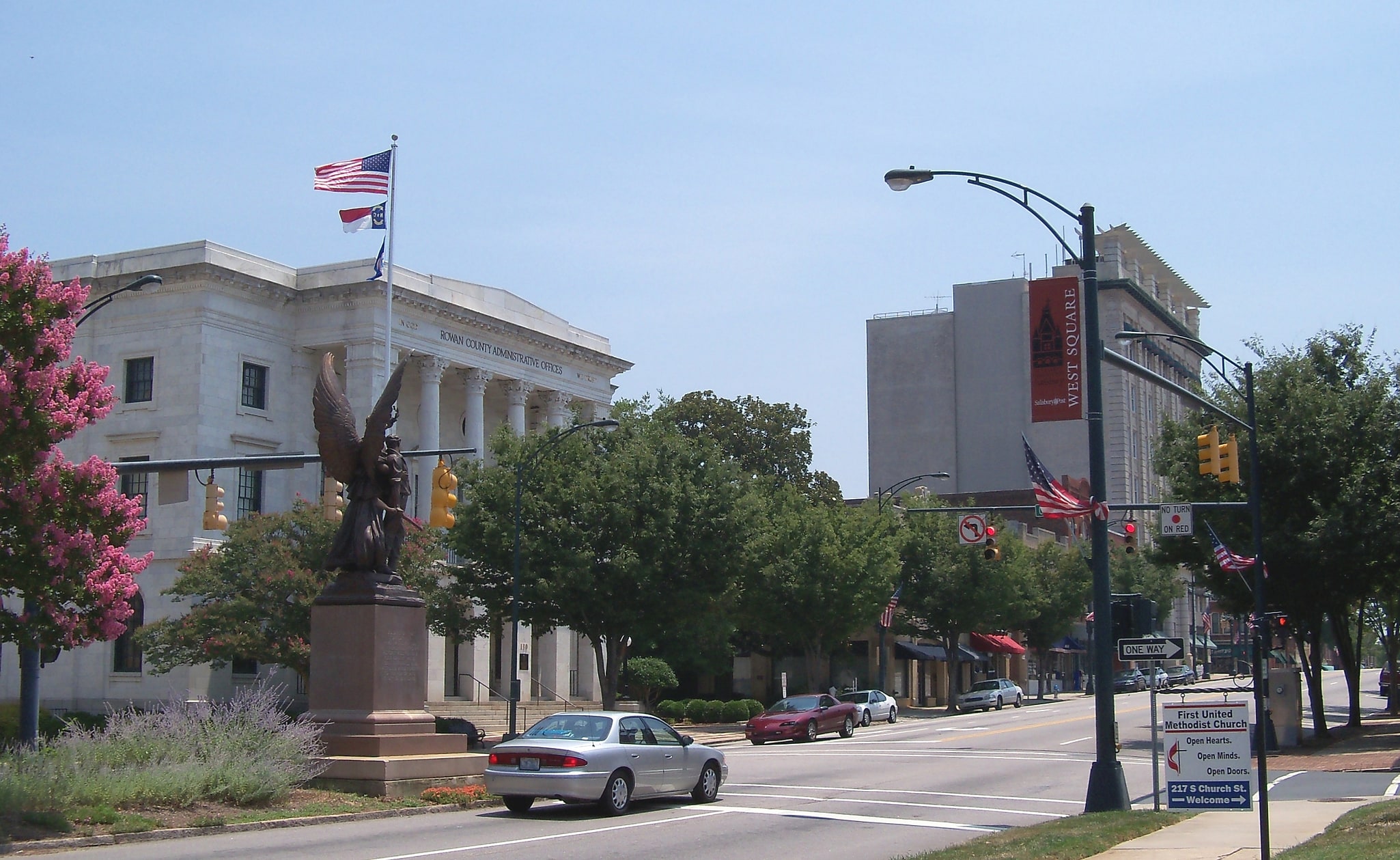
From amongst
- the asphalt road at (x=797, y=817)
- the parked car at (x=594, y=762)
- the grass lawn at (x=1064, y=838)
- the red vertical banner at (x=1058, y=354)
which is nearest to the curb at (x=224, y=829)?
the asphalt road at (x=797, y=817)

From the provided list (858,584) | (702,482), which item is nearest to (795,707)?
(702,482)

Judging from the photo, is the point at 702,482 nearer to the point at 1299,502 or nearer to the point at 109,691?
the point at 1299,502

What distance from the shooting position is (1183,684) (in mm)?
81250

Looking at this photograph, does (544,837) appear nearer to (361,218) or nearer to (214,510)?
(214,510)

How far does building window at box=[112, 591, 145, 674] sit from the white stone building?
0.10 meters

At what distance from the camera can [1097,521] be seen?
62.5 ft

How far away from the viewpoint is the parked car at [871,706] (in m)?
53.4

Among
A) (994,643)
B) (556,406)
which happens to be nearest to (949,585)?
(994,643)

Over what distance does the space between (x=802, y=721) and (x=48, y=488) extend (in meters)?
29.7

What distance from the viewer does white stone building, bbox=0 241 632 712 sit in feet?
171

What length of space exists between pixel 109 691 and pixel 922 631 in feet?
125

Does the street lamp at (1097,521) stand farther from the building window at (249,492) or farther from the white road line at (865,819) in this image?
the building window at (249,492)

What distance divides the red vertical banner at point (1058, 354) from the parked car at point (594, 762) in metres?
7.59

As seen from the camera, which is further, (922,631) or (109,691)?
(922,631)
